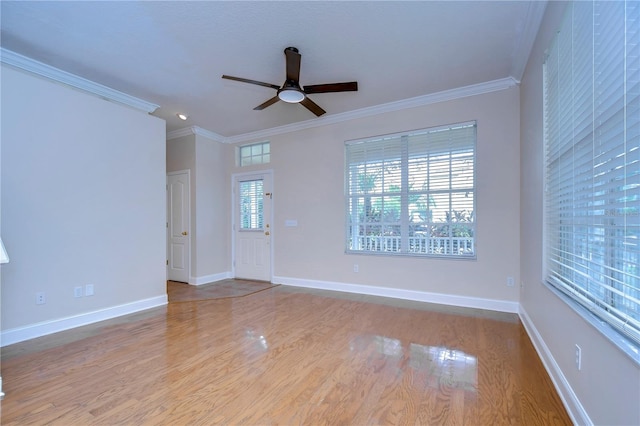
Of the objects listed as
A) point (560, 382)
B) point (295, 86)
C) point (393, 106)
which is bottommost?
point (560, 382)

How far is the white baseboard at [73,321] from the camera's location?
2734mm

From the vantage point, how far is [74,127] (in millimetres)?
3197

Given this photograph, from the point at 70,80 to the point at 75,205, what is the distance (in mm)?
1475

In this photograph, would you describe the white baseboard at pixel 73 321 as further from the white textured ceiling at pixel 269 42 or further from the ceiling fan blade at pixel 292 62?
the ceiling fan blade at pixel 292 62

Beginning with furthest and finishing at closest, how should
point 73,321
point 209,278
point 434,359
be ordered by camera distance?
point 209,278 → point 73,321 → point 434,359

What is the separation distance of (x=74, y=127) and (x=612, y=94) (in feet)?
15.0

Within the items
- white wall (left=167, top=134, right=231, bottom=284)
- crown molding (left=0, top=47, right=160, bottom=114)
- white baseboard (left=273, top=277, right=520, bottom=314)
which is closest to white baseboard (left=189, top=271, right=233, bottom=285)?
white wall (left=167, top=134, right=231, bottom=284)

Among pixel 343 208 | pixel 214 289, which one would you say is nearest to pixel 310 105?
pixel 343 208

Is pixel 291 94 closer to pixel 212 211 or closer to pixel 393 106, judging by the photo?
pixel 393 106

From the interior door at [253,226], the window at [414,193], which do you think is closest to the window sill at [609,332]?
the window at [414,193]

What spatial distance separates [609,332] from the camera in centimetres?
127

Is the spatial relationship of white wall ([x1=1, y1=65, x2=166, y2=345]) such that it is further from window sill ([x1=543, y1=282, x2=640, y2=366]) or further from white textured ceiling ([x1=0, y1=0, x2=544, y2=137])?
window sill ([x1=543, y1=282, x2=640, y2=366])

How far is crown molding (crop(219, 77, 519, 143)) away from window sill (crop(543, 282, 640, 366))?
2780mm

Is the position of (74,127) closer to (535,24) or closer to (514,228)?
(535,24)
